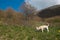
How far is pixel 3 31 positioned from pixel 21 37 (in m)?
2.40

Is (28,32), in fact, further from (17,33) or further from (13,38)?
(13,38)

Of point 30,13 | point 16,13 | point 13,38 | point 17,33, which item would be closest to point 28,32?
point 17,33

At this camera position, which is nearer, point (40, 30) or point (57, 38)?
point (57, 38)

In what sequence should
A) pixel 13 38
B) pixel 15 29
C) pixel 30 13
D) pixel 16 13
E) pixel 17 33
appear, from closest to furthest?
pixel 13 38 < pixel 17 33 < pixel 15 29 < pixel 16 13 < pixel 30 13

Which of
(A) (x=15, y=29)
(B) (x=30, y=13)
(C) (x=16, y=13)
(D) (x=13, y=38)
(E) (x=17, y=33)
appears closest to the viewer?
(D) (x=13, y=38)

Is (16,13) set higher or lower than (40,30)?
higher

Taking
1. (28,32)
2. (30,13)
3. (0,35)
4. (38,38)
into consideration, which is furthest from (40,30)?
(30,13)

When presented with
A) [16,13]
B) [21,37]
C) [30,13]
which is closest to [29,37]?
→ [21,37]

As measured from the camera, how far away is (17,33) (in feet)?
54.0

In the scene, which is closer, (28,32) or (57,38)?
(57,38)

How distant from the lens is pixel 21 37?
50.2ft

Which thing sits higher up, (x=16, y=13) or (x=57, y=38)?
(x=16, y=13)

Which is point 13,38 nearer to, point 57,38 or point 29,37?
point 29,37

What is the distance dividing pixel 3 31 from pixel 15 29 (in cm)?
122
